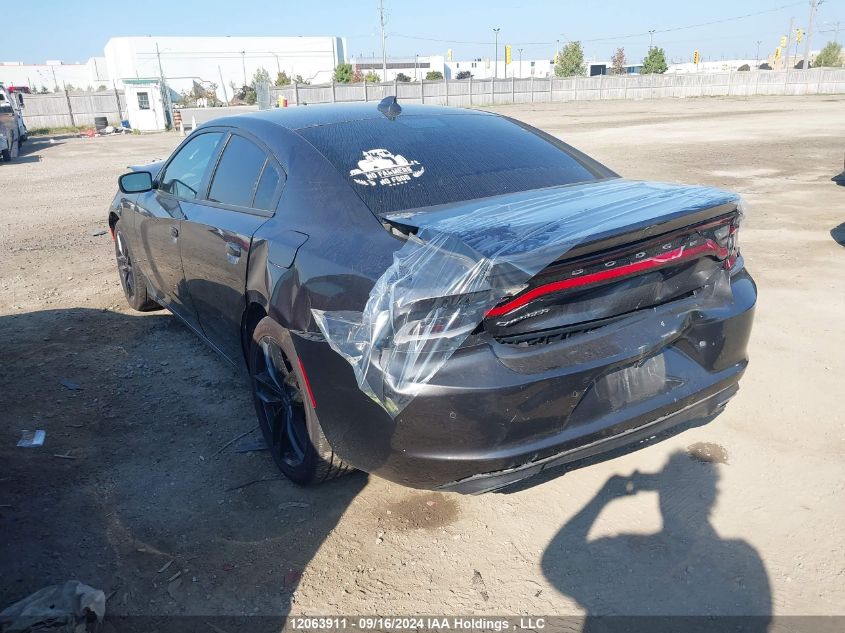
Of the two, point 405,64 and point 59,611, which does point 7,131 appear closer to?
point 59,611

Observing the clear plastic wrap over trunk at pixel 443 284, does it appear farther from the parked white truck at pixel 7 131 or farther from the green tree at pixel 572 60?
the green tree at pixel 572 60

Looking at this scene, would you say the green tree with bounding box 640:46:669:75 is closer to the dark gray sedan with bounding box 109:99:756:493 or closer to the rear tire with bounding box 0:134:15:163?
the rear tire with bounding box 0:134:15:163

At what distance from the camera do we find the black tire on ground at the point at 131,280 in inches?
215

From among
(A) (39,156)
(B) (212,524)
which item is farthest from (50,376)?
(A) (39,156)

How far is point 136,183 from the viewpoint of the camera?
4.62m

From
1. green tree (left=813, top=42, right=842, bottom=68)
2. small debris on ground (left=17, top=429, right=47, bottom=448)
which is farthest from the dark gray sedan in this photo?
green tree (left=813, top=42, right=842, bottom=68)

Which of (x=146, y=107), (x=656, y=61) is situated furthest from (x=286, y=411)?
(x=656, y=61)

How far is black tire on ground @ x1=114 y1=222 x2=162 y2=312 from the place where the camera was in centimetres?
546

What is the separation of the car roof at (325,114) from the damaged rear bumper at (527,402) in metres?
1.39

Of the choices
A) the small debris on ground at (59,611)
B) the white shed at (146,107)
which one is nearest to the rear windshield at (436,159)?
the small debris on ground at (59,611)

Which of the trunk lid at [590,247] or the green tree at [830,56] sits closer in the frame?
the trunk lid at [590,247]

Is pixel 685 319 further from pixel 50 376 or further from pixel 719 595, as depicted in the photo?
pixel 50 376

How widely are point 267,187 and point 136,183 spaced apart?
5.89 feet

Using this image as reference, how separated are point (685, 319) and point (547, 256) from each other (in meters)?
0.77
